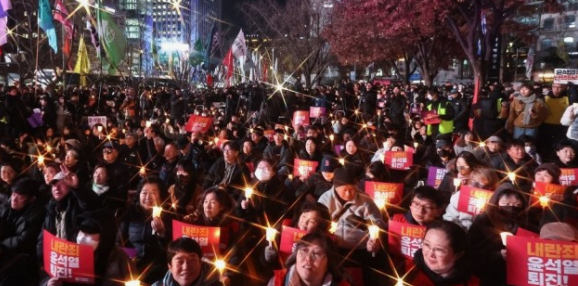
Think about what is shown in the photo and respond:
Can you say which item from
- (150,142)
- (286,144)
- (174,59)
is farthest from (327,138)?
(174,59)

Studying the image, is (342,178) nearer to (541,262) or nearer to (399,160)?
(541,262)

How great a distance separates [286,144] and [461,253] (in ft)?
18.9

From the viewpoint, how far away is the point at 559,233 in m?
3.71

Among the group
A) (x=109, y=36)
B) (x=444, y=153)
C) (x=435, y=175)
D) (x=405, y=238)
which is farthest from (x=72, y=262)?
(x=109, y=36)

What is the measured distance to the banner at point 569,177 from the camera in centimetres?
645

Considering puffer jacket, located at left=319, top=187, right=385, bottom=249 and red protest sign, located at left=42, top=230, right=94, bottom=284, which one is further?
puffer jacket, located at left=319, top=187, right=385, bottom=249

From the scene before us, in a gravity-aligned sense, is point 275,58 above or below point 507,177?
above

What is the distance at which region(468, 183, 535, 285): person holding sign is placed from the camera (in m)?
3.95

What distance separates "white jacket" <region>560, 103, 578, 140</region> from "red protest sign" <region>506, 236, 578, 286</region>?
234 inches

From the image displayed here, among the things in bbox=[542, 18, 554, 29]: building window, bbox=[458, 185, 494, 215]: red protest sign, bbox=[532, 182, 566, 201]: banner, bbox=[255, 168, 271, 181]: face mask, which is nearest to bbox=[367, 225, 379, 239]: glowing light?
bbox=[458, 185, 494, 215]: red protest sign

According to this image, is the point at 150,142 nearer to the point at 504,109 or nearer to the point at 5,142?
the point at 5,142

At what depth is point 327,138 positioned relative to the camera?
10031mm

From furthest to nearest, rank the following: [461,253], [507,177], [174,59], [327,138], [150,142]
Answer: [174,59], [327,138], [150,142], [507,177], [461,253]

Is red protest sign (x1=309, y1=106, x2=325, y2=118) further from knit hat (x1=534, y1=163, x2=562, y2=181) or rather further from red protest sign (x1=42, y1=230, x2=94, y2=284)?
red protest sign (x1=42, y1=230, x2=94, y2=284)
